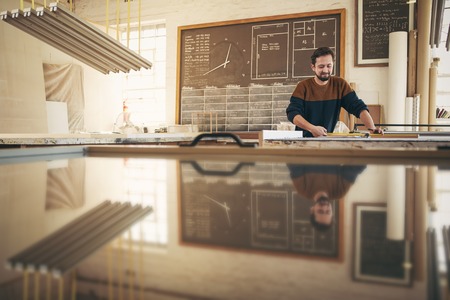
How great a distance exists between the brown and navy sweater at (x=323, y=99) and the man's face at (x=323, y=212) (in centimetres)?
264

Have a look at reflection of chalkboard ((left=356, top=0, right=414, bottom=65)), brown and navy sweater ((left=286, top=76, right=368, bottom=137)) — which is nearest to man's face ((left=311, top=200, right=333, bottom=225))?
brown and navy sweater ((left=286, top=76, right=368, bottom=137))

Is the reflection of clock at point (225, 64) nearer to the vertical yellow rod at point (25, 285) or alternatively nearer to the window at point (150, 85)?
the window at point (150, 85)

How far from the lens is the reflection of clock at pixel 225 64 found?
16.5 feet

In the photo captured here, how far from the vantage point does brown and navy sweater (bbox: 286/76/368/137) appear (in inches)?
117

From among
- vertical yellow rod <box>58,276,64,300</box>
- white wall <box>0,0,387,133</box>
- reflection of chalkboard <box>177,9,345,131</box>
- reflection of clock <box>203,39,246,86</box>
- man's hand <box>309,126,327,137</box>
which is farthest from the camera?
reflection of clock <box>203,39,246,86</box>

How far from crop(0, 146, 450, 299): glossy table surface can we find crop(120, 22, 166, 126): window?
5336mm

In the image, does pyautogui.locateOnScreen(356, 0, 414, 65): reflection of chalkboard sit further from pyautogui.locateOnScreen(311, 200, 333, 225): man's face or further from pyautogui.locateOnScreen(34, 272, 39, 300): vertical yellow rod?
pyautogui.locateOnScreen(34, 272, 39, 300): vertical yellow rod

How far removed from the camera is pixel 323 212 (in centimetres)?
33

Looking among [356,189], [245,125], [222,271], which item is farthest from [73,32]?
[245,125]

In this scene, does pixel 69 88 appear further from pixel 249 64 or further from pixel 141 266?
pixel 141 266

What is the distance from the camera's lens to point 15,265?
21cm

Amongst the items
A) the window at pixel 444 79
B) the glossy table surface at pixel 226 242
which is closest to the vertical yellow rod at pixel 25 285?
the glossy table surface at pixel 226 242

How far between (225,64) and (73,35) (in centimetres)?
331

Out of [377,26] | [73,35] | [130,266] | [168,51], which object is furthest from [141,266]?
[168,51]
